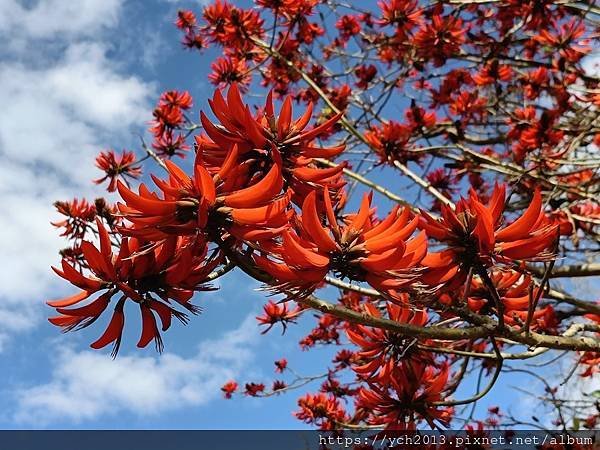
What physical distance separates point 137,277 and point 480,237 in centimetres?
46

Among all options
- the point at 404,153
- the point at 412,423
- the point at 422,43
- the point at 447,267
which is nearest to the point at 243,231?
the point at 447,267

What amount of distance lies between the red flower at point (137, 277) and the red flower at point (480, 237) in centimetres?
31

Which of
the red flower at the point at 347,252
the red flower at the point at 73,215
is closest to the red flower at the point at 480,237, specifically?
the red flower at the point at 347,252

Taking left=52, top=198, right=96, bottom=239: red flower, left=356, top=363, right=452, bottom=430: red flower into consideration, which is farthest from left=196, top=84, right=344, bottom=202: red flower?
left=52, top=198, right=96, bottom=239: red flower

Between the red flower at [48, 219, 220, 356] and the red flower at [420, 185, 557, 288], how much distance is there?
12.2 inches

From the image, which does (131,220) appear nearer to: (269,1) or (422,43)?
(269,1)

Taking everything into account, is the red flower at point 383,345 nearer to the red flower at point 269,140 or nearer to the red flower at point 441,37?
the red flower at point 269,140

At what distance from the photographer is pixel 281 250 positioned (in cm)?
68

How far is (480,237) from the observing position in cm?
78

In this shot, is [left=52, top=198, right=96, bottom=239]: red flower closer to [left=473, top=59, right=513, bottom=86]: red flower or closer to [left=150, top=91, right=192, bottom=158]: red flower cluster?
[left=150, top=91, right=192, bottom=158]: red flower cluster

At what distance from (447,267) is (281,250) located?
0.84 feet

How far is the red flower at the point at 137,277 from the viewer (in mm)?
742

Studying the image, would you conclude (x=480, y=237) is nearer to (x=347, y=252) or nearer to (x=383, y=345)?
(x=347, y=252)

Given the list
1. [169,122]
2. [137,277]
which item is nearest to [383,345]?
[137,277]
